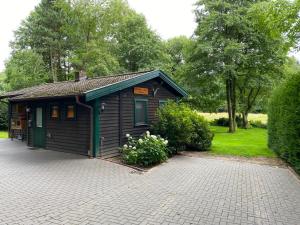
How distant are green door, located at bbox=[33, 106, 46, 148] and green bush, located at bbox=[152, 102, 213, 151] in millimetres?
5245

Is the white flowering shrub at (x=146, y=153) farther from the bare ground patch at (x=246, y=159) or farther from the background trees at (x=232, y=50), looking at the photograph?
the background trees at (x=232, y=50)

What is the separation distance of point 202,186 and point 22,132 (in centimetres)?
1248

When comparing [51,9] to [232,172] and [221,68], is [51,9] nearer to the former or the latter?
[221,68]

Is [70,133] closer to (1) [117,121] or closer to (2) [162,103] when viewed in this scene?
(1) [117,121]

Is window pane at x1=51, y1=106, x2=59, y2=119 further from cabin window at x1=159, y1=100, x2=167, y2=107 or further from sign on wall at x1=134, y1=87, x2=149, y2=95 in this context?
cabin window at x1=159, y1=100, x2=167, y2=107

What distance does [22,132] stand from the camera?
1573 centimetres

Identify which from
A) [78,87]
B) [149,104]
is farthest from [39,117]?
[149,104]

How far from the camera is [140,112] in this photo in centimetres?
1242

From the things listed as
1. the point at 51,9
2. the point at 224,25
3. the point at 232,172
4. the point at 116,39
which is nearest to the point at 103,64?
the point at 116,39

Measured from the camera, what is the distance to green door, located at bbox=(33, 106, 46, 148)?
41.3 ft

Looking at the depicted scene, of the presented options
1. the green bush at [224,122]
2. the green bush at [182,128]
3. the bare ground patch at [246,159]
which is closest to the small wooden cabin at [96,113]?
the green bush at [182,128]

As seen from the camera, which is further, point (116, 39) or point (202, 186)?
point (116, 39)

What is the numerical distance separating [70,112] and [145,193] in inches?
238

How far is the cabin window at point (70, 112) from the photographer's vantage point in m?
10.9
